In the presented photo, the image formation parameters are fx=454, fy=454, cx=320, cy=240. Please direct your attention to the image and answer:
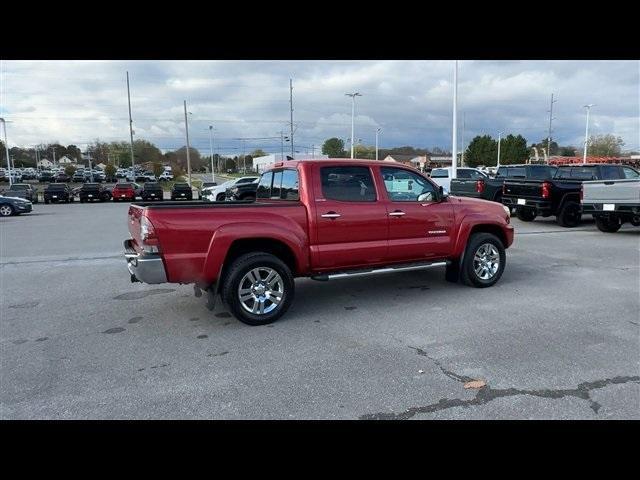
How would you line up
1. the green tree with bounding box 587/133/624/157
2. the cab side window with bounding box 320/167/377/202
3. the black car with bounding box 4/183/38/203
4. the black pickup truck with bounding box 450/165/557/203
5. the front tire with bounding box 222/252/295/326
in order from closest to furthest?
the front tire with bounding box 222/252/295/326 → the cab side window with bounding box 320/167/377/202 → the black pickup truck with bounding box 450/165/557/203 → the black car with bounding box 4/183/38/203 → the green tree with bounding box 587/133/624/157

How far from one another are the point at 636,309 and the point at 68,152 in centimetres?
14822

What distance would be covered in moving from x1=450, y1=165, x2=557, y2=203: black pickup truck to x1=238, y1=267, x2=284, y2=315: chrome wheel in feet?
44.1

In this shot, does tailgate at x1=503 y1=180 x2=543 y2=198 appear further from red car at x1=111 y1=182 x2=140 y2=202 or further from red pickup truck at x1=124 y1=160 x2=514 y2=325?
red car at x1=111 y1=182 x2=140 y2=202

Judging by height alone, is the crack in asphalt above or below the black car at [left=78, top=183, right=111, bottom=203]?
below

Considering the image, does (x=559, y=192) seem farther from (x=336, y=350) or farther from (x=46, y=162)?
(x=46, y=162)

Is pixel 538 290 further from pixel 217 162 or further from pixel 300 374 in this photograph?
pixel 217 162

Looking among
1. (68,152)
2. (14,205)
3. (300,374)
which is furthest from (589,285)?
(68,152)

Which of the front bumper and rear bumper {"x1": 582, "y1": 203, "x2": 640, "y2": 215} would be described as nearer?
the front bumper

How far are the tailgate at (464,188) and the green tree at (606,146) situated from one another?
79.8 meters

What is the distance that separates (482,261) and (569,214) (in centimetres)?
884

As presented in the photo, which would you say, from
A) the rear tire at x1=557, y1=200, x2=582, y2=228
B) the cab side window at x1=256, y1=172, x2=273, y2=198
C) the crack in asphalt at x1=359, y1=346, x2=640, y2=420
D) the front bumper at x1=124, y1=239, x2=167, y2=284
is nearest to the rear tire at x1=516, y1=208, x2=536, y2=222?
the rear tire at x1=557, y1=200, x2=582, y2=228

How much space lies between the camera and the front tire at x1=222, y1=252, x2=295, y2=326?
16.9 ft

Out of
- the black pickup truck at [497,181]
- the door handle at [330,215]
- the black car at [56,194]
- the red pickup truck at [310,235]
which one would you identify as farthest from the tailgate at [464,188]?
the black car at [56,194]

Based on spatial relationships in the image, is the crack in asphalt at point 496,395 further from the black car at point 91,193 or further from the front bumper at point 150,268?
the black car at point 91,193
